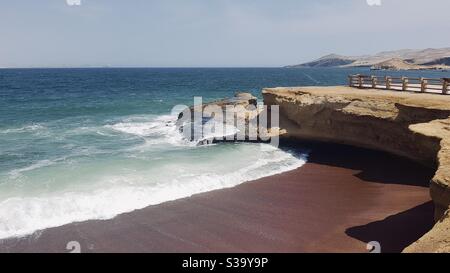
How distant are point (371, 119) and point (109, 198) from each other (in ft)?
42.8

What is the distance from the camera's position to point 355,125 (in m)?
20.4

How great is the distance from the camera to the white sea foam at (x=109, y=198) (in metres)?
12.7

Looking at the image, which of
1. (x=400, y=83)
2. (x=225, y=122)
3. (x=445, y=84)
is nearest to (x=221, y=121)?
(x=225, y=122)

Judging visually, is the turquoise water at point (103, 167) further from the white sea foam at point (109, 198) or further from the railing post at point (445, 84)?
the railing post at point (445, 84)

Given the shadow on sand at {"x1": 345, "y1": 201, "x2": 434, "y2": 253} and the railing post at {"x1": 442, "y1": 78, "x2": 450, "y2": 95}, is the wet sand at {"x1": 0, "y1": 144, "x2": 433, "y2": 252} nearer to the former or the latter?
the shadow on sand at {"x1": 345, "y1": 201, "x2": 434, "y2": 253}

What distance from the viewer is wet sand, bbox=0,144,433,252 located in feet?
37.0

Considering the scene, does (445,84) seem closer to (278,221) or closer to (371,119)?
(371,119)

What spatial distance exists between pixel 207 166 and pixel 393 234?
9418 mm

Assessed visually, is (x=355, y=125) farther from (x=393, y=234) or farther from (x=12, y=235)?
(x=12, y=235)

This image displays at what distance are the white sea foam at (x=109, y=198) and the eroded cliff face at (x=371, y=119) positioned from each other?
4.17 m

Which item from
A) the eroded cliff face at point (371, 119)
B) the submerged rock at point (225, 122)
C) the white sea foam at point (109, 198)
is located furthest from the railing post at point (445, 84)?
the submerged rock at point (225, 122)

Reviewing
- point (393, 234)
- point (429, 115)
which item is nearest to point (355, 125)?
point (429, 115)

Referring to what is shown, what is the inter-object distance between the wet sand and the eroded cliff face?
6.18 ft
